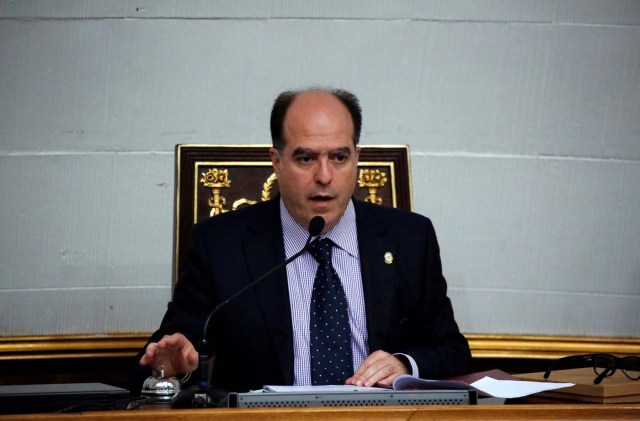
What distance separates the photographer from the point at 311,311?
223cm

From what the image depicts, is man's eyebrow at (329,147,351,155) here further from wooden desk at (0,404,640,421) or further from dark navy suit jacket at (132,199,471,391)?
wooden desk at (0,404,640,421)

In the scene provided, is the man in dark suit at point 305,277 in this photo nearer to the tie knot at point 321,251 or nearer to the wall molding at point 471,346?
the tie knot at point 321,251

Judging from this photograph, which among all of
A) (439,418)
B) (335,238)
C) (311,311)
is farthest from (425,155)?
(439,418)

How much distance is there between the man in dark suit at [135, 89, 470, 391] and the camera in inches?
87.6

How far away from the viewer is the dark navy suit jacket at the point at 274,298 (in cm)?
222

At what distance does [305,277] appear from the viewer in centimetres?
228

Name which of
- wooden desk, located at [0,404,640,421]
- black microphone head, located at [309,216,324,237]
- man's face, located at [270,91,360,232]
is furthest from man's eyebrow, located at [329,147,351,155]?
wooden desk, located at [0,404,640,421]

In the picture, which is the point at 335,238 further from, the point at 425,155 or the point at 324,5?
the point at 324,5

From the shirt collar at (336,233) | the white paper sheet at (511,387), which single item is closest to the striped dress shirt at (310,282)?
the shirt collar at (336,233)

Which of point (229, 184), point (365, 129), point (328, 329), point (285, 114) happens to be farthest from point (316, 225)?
point (365, 129)

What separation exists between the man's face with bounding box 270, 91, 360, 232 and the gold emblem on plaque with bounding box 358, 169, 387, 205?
1.40ft

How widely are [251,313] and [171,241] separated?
2.15 ft

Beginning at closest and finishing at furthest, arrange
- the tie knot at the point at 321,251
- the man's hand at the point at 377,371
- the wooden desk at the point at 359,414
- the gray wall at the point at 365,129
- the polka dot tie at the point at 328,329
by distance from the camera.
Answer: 1. the wooden desk at the point at 359,414
2. the man's hand at the point at 377,371
3. the polka dot tie at the point at 328,329
4. the tie knot at the point at 321,251
5. the gray wall at the point at 365,129

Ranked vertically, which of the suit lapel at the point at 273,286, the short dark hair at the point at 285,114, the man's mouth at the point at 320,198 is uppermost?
the short dark hair at the point at 285,114
